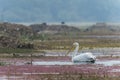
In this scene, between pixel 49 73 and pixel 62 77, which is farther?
pixel 49 73

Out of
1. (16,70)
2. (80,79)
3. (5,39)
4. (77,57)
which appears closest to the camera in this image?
(80,79)

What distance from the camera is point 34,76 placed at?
27531 mm

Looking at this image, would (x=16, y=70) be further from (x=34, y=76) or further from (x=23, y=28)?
(x=23, y=28)

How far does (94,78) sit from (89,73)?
2753mm

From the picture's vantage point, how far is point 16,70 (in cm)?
3111

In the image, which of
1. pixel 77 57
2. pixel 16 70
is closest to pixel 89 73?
pixel 16 70

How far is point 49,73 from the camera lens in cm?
2919

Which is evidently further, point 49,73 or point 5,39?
point 5,39

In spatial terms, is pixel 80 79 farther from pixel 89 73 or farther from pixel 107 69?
pixel 107 69

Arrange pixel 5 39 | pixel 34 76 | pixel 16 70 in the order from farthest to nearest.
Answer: pixel 5 39, pixel 16 70, pixel 34 76

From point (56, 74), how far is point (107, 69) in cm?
461

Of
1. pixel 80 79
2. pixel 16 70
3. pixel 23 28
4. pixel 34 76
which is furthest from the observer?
pixel 23 28

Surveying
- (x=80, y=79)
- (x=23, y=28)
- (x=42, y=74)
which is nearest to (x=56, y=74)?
(x=42, y=74)

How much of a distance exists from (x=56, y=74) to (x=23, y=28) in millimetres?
78593
